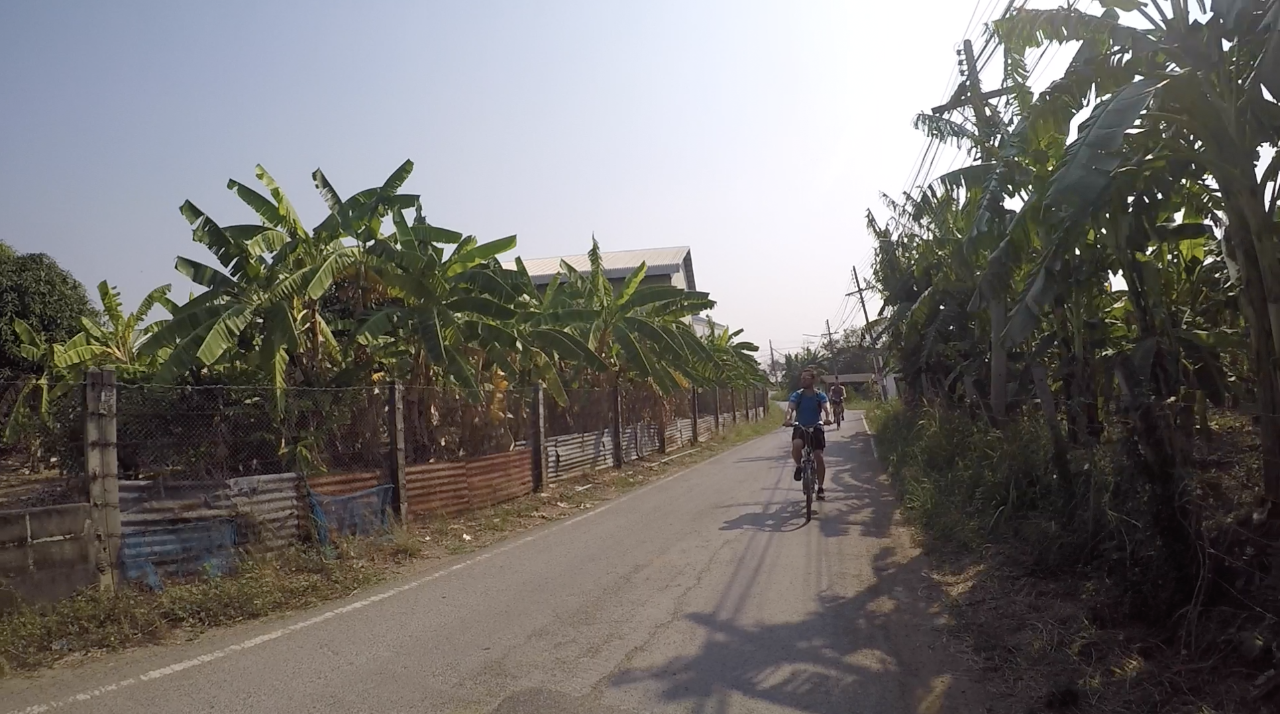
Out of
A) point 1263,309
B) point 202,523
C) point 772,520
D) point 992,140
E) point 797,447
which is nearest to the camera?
point 1263,309

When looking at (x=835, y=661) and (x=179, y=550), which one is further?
(x=179, y=550)

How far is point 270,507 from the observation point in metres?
8.98

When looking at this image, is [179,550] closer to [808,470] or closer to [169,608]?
[169,608]

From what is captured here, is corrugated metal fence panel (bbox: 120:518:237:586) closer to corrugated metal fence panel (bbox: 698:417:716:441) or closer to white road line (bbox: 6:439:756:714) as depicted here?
white road line (bbox: 6:439:756:714)

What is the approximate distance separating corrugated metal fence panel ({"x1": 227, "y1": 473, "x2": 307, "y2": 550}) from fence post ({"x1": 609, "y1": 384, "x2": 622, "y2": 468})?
437 inches

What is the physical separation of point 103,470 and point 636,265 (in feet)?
117

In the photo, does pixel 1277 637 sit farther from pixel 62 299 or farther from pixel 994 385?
pixel 62 299

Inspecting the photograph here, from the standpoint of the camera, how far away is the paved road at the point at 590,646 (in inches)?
197

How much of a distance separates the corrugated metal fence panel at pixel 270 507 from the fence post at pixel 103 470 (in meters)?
1.21

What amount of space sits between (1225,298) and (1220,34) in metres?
4.10

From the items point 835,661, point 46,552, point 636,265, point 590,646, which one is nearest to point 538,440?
point 46,552

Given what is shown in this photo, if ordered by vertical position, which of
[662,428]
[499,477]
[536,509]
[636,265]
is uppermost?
[636,265]

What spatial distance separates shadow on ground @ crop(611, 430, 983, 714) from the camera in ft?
16.1

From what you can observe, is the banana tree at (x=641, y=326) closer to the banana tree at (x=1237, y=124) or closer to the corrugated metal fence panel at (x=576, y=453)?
the corrugated metal fence panel at (x=576, y=453)
